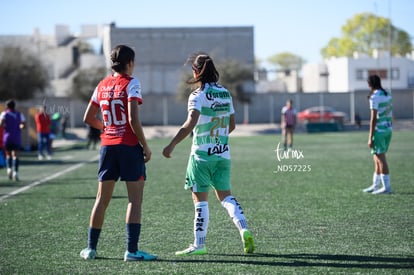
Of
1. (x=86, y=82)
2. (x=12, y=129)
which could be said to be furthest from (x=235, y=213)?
(x=86, y=82)

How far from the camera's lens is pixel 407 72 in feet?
284

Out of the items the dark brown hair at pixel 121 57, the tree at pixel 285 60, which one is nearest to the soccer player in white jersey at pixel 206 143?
the dark brown hair at pixel 121 57

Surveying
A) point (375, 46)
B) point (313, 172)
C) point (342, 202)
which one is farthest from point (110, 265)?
point (375, 46)

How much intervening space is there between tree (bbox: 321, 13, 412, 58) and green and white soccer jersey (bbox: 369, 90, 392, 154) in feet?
295

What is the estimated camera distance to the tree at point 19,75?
2472 inches

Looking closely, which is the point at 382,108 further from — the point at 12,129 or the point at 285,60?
the point at 285,60

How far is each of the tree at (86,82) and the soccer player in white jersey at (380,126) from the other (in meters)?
55.1

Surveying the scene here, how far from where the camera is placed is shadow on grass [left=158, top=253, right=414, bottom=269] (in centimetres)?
694

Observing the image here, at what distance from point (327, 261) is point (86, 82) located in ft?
204

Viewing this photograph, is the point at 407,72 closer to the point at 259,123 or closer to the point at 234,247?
the point at 259,123

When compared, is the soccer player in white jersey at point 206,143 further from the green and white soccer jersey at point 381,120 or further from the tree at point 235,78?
the tree at point 235,78

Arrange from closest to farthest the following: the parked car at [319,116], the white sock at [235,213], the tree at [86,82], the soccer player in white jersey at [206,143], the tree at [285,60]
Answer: the soccer player in white jersey at [206,143] → the white sock at [235,213] → the parked car at [319,116] → the tree at [86,82] → the tree at [285,60]

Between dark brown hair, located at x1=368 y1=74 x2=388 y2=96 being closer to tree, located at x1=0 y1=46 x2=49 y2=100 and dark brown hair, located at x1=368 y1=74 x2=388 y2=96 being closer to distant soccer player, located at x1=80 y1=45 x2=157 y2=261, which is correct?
distant soccer player, located at x1=80 y1=45 x2=157 y2=261

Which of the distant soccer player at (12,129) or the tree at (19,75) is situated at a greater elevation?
the tree at (19,75)
